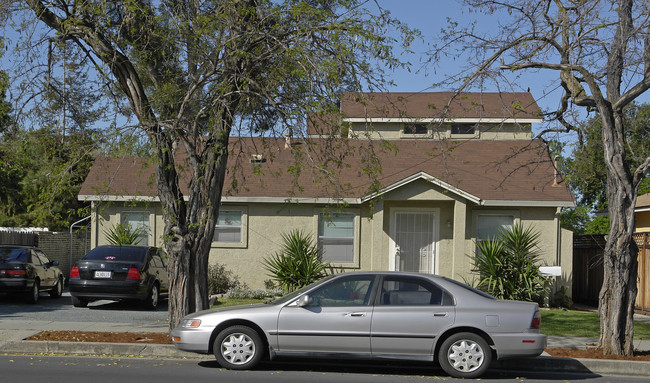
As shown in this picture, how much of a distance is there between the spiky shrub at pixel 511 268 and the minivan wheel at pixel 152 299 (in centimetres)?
793

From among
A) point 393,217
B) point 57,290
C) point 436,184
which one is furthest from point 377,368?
point 57,290

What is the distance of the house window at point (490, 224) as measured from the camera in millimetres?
19953

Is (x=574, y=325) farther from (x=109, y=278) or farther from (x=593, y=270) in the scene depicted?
(x=109, y=278)

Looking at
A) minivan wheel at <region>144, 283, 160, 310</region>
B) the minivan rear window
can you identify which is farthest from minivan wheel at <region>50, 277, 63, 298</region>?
minivan wheel at <region>144, 283, 160, 310</region>

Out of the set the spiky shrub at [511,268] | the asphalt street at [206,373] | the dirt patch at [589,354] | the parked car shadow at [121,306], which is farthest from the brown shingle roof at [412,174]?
the asphalt street at [206,373]

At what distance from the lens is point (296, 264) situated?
62.0 ft

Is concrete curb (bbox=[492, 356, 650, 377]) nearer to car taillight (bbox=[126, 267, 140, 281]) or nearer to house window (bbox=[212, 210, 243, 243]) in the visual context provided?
car taillight (bbox=[126, 267, 140, 281])

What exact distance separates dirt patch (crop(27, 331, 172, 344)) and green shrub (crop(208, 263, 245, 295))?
293 inches

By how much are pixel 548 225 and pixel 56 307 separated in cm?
1260

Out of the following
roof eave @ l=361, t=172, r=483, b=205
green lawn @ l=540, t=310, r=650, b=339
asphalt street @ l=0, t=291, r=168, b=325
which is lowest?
asphalt street @ l=0, t=291, r=168, b=325

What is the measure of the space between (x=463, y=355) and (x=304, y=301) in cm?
217

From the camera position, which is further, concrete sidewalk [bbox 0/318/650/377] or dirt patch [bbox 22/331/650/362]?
dirt patch [bbox 22/331/650/362]

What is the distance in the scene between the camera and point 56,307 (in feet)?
56.7

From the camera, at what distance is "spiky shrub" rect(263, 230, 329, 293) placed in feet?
61.8
